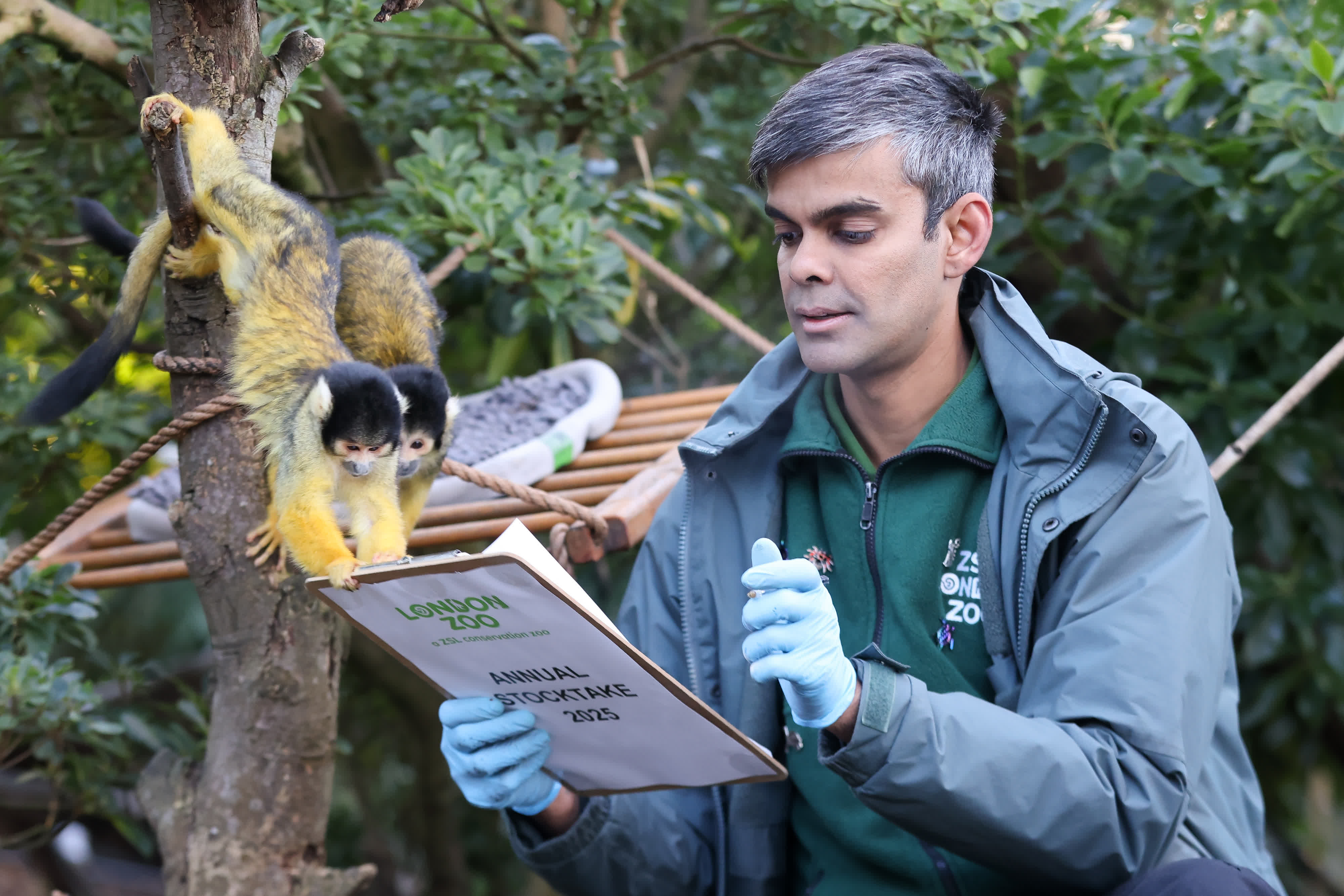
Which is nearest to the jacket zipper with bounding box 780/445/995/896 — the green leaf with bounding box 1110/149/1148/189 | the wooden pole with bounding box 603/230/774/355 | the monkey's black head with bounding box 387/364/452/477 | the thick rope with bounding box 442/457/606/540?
the thick rope with bounding box 442/457/606/540

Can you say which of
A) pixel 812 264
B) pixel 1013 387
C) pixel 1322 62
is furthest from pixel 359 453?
pixel 1322 62

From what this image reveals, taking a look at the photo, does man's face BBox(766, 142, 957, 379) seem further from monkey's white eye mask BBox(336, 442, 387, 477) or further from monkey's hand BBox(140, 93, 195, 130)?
monkey's hand BBox(140, 93, 195, 130)

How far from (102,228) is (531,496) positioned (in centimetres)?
68

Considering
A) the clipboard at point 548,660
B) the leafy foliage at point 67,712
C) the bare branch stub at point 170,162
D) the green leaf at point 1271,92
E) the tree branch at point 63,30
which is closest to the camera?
the clipboard at point 548,660

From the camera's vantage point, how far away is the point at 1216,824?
1.35 m

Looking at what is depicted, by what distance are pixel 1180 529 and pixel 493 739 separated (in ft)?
2.62

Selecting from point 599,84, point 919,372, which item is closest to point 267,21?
point 599,84

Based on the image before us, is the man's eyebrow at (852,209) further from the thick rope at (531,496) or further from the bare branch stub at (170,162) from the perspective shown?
the bare branch stub at (170,162)

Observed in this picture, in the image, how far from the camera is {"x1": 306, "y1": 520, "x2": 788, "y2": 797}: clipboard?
108cm

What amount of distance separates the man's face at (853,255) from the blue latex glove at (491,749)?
55 centimetres

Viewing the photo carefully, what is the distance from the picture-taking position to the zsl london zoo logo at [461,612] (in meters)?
1.12

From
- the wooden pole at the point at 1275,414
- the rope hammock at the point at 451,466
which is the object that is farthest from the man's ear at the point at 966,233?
the wooden pole at the point at 1275,414

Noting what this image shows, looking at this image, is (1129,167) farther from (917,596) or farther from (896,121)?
(917,596)

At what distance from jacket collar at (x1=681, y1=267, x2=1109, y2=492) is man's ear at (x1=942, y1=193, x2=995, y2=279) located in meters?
0.06
